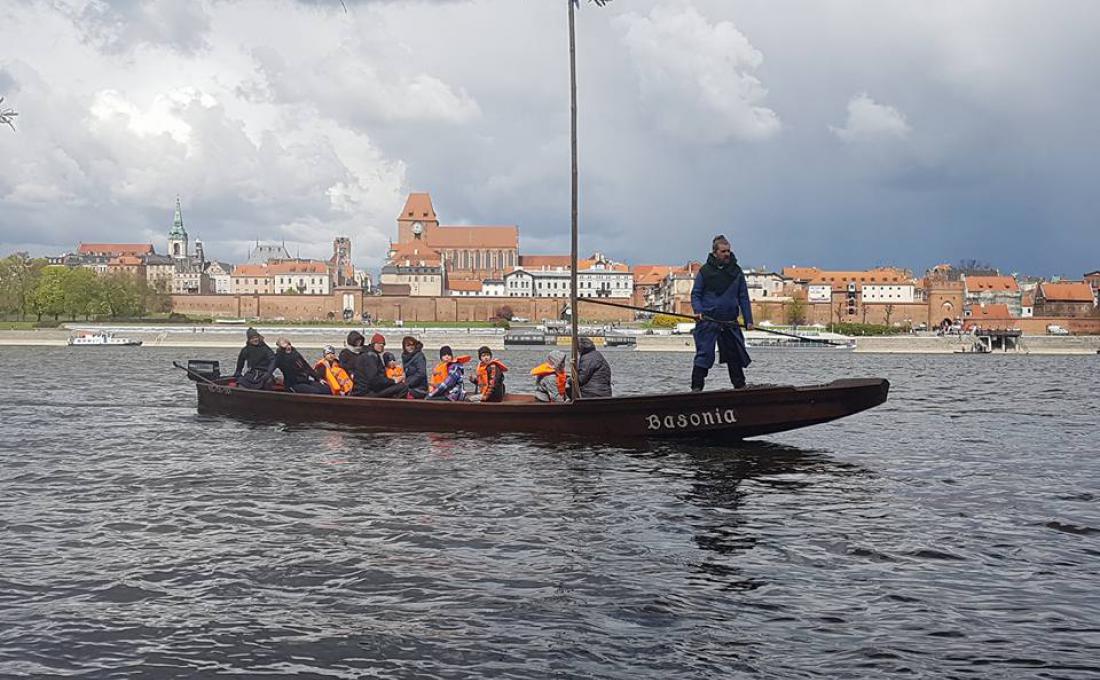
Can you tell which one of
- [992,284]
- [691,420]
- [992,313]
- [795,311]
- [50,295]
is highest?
[992,284]

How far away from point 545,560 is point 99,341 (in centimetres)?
10257

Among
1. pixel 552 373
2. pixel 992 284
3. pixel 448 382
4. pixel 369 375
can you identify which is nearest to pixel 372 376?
pixel 369 375

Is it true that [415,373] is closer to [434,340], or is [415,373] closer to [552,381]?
[552,381]

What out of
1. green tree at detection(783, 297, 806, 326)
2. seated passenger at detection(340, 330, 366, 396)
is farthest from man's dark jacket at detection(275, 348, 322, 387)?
green tree at detection(783, 297, 806, 326)

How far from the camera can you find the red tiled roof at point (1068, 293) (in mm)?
157012

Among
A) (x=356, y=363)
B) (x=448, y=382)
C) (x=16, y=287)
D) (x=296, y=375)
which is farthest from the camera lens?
(x=16, y=287)

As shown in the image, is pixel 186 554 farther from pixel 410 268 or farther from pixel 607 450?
pixel 410 268

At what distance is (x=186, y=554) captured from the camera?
436 inches

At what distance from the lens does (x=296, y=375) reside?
958 inches

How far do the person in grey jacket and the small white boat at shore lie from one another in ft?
309

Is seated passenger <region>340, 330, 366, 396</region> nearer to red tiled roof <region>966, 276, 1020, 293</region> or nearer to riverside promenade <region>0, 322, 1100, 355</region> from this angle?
riverside promenade <region>0, 322, 1100, 355</region>

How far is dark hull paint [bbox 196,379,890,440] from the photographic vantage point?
57.7 feet

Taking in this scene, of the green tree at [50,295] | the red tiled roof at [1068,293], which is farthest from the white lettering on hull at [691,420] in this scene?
the red tiled roof at [1068,293]

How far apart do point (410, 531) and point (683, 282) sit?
16857cm
